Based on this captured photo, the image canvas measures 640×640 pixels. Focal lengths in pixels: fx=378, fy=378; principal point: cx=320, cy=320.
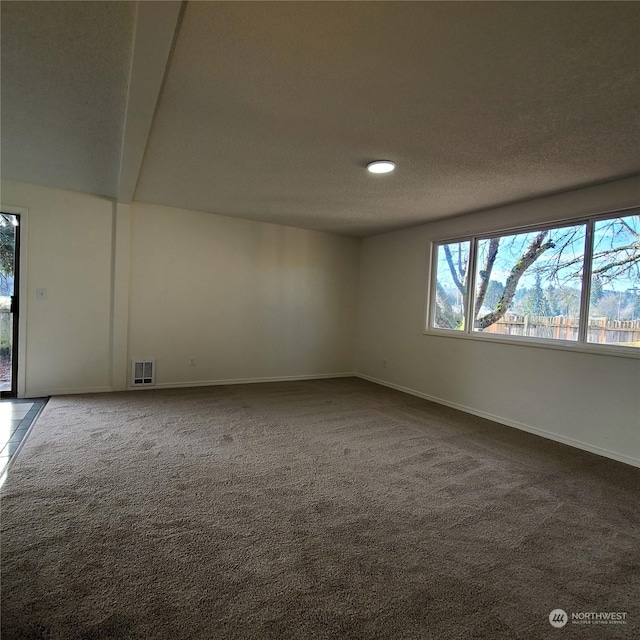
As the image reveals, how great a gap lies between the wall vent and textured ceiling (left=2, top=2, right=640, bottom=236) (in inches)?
89.8

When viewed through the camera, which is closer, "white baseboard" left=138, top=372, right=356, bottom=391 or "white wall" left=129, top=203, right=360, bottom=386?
"white wall" left=129, top=203, right=360, bottom=386

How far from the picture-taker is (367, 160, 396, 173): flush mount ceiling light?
3.00 m

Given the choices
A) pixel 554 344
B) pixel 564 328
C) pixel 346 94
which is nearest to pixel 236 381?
pixel 554 344

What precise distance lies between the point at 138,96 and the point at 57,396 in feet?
11.9

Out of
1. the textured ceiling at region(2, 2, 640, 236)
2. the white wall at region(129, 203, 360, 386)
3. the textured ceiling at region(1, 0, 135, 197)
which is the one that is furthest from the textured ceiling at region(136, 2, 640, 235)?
the white wall at region(129, 203, 360, 386)

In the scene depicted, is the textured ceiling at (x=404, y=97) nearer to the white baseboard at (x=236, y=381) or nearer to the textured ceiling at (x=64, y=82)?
the textured ceiling at (x=64, y=82)

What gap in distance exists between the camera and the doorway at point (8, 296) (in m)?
4.11

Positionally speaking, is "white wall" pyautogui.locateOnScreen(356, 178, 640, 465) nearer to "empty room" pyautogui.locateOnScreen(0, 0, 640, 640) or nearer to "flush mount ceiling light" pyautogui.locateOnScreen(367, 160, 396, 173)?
"empty room" pyautogui.locateOnScreen(0, 0, 640, 640)

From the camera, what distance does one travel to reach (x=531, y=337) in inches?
153

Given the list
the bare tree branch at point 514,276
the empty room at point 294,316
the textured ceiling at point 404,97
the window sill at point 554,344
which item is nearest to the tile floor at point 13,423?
the empty room at point 294,316

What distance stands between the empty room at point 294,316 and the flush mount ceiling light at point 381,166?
0.03m

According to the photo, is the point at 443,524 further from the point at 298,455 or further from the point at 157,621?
the point at 157,621

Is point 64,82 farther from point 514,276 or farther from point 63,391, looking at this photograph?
point 514,276

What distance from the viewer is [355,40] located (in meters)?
1.65
